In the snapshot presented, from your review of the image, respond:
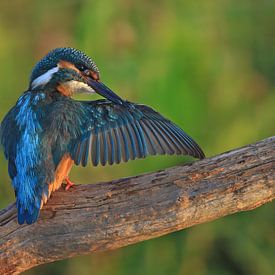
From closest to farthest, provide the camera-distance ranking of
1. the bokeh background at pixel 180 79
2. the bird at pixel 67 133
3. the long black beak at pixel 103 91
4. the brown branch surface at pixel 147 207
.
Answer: the brown branch surface at pixel 147 207, the bird at pixel 67 133, the long black beak at pixel 103 91, the bokeh background at pixel 180 79

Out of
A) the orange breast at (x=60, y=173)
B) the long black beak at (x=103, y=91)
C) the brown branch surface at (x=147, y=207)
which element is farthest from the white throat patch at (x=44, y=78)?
the brown branch surface at (x=147, y=207)

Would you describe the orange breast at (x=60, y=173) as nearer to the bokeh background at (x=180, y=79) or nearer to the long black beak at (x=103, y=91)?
the long black beak at (x=103, y=91)

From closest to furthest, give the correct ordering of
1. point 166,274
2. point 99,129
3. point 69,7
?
point 99,129, point 166,274, point 69,7

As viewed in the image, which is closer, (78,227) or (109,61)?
(78,227)

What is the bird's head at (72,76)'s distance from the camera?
3.24 meters

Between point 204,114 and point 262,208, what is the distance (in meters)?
0.56

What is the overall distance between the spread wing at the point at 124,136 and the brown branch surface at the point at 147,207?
118mm

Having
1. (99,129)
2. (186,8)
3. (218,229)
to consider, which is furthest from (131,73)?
(99,129)

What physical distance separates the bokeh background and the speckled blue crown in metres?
1.51

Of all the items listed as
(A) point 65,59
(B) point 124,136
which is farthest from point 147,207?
(A) point 65,59

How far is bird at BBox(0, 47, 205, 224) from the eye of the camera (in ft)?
9.92

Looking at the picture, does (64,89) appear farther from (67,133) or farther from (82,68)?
(67,133)

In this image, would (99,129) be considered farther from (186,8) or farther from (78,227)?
(186,8)

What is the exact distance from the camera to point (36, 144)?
3047 mm
